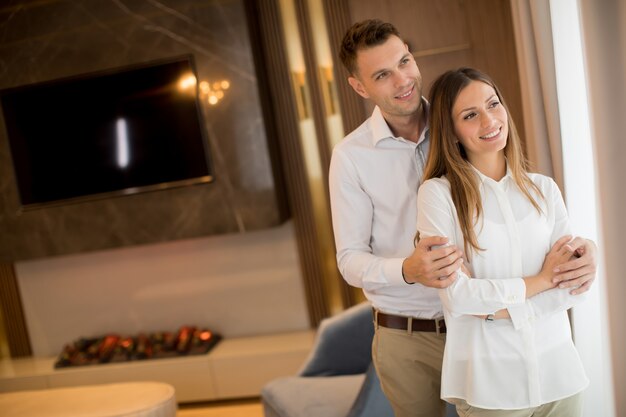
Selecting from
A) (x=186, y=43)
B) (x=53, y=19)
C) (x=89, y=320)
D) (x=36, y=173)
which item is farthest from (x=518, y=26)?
(x=89, y=320)

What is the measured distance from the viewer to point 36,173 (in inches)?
170

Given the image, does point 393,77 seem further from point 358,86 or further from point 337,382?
point 337,382

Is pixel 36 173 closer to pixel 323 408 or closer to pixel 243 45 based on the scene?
pixel 243 45

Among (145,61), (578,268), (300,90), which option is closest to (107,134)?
(145,61)

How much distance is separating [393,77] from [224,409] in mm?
2904

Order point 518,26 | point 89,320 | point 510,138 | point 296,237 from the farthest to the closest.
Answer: point 89,320 < point 296,237 < point 518,26 < point 510,138

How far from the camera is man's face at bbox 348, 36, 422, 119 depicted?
1807 mm

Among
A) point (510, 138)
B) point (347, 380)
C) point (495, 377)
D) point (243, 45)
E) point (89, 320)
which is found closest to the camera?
point (495, 377)

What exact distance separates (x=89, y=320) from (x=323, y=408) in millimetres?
2426

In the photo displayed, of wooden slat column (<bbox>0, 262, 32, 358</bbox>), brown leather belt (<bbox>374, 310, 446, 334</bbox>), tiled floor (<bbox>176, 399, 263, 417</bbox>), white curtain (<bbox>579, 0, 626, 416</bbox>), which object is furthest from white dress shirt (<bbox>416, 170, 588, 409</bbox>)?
wooden slat column (<bbox>0, 262, 32, 358</bbox>)

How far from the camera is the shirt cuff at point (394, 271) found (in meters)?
1.71

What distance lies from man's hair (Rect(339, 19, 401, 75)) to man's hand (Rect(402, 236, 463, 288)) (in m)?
0.59

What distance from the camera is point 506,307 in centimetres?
151

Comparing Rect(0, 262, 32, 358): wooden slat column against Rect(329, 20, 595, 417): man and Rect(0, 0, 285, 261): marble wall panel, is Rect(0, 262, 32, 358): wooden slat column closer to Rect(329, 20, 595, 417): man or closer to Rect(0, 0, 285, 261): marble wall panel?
Rect(0, 0, 285, 261): marble wall panel
